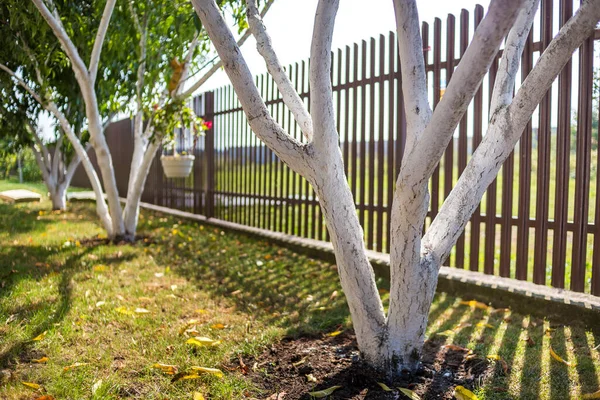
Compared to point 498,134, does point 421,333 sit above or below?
below

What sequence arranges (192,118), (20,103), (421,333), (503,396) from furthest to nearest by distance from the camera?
(20,103) < (192,118) < (421,333) < (503,396)

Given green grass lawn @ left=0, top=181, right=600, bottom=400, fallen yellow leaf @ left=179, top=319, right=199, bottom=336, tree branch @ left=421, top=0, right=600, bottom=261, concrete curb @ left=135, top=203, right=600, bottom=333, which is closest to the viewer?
tree branch @ left=421, top=0, right=600, bottom=261

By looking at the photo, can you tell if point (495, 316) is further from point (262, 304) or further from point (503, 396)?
point (262, 304)

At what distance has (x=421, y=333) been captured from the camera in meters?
2.44

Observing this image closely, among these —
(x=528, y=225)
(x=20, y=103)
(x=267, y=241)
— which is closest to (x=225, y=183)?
(x=267, y=241)

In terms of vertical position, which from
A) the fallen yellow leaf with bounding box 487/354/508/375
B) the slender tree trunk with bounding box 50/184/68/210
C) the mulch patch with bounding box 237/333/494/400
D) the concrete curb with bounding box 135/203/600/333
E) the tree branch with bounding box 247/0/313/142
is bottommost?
the mulch patch with bounding box 237/333/494/400

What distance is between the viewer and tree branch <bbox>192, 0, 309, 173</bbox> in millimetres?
2332

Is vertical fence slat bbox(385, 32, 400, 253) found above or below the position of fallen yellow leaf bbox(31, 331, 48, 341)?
above

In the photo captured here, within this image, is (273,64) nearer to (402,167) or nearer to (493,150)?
(402,167)

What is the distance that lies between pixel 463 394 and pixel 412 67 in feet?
5.01

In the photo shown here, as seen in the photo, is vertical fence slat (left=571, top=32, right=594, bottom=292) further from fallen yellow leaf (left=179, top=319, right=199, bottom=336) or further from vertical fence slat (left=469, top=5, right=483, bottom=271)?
fallen yellow leaf (left=179, top=319, right=199, bottom=336)

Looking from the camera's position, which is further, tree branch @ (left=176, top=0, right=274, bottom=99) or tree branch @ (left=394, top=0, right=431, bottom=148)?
tree branch @ (left=176, top=0, right=274, bottom=99)

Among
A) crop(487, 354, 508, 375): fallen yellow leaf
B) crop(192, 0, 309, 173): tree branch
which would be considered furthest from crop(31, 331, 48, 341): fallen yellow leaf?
crop(487, 354, 508, 375): fallen yellow leaf

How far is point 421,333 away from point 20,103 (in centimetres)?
894
